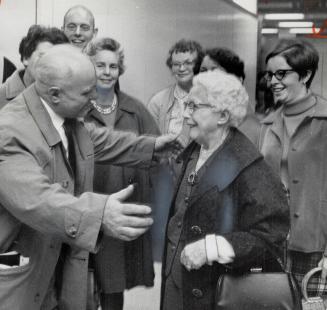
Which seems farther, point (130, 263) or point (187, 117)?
point (130, 263)

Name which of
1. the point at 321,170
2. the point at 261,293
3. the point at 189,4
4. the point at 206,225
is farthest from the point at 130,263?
the point at 189,4

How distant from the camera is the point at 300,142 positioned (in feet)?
6.93

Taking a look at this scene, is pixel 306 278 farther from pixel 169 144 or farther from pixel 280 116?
pixel 169 144

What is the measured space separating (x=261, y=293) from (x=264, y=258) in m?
0.13

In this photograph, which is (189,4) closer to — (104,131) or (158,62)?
(158,62)

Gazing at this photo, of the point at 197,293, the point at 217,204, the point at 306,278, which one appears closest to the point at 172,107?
the point at 217,204

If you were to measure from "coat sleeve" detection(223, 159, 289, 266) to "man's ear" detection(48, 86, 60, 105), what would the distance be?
681mm

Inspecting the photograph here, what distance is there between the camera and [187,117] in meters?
1.88

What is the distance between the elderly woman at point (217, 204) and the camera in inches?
69.5

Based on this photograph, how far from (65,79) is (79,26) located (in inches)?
26.9

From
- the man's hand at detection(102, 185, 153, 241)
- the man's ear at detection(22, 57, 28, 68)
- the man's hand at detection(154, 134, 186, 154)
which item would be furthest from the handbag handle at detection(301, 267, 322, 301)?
the man's ear at detection(22, 57, 28, 68)

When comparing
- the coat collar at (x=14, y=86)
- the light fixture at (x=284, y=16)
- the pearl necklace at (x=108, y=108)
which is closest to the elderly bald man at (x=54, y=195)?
the pearl necklace at (x=108, y=108)

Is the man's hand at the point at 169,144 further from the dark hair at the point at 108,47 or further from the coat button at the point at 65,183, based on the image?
the coat button at the point at 65,183

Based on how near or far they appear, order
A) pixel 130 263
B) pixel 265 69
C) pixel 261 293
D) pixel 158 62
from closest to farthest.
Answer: pixel 261 293
pixel 265 69
pixel 158 62
pixel 130 263
